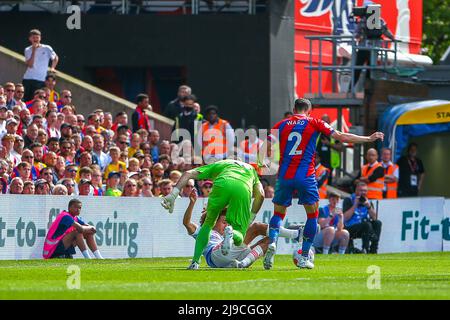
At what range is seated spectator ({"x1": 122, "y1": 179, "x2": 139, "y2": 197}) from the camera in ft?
79.0

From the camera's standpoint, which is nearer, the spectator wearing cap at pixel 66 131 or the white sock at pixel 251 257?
the white sock at pixel 251 257

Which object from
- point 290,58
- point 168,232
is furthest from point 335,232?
point 290,58

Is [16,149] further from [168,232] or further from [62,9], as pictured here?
[62,9]

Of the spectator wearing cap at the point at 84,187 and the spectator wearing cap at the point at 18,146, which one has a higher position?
the spectator wearing cap at the point at 18,146

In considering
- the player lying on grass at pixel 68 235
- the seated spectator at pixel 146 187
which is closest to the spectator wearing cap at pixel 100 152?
the seated spectator at pixel 146 187

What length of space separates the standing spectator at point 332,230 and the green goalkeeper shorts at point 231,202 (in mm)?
8774

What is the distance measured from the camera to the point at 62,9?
108 ft

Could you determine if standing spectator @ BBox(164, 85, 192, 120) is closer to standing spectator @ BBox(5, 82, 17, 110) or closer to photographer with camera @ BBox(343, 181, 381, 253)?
photographer with camera @ BBox(343, 181, 381, 253)

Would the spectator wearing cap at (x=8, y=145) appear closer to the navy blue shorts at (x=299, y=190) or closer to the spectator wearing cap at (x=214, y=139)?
the spectator wearing cap at (x=214, y=139)

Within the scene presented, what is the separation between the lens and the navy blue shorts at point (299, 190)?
709 inches

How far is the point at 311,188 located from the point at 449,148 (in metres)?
17.7

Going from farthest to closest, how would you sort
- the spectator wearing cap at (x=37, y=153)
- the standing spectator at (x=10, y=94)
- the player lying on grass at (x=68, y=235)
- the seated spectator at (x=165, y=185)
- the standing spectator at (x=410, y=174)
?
1. the standing spectator at (x=410, y=174)
2. the standing spectator at (x=10, y=94)
3. the seated spectator at (x=165, y=185)
4. the spectator wearing cap at (x=37, y=153)
5. the player lying on grass at (x=68, y=235)

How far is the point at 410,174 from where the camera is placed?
31234 mm

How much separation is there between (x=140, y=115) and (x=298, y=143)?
34.7ft
